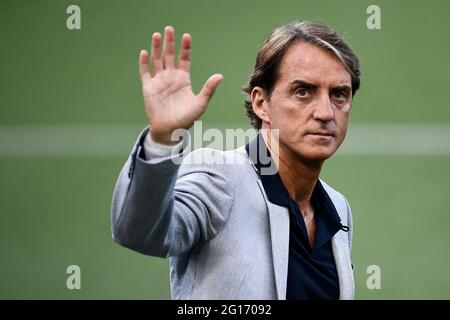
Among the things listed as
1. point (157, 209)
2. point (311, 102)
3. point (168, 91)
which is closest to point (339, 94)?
point (311, 102)

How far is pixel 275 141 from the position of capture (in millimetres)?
3607

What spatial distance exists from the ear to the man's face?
0.09 m

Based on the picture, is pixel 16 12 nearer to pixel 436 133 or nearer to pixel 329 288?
pixel 436 133

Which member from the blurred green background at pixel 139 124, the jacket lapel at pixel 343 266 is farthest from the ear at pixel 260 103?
the blurred green background at pixel 139 124

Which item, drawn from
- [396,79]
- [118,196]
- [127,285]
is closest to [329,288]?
[118,196]

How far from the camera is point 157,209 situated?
9.12 ft

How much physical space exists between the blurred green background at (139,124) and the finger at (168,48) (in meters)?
5.78

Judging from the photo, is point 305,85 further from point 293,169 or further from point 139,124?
point 139,124

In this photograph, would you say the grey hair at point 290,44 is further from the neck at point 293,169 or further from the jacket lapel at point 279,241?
the jacket lapel at point 279,241

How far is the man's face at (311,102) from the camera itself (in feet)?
11.5

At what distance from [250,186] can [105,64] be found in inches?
396

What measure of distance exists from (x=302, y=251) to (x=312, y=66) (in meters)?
0.70

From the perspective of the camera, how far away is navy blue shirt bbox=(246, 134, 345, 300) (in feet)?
10.8

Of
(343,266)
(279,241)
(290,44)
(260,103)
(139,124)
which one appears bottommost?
(343,266)
